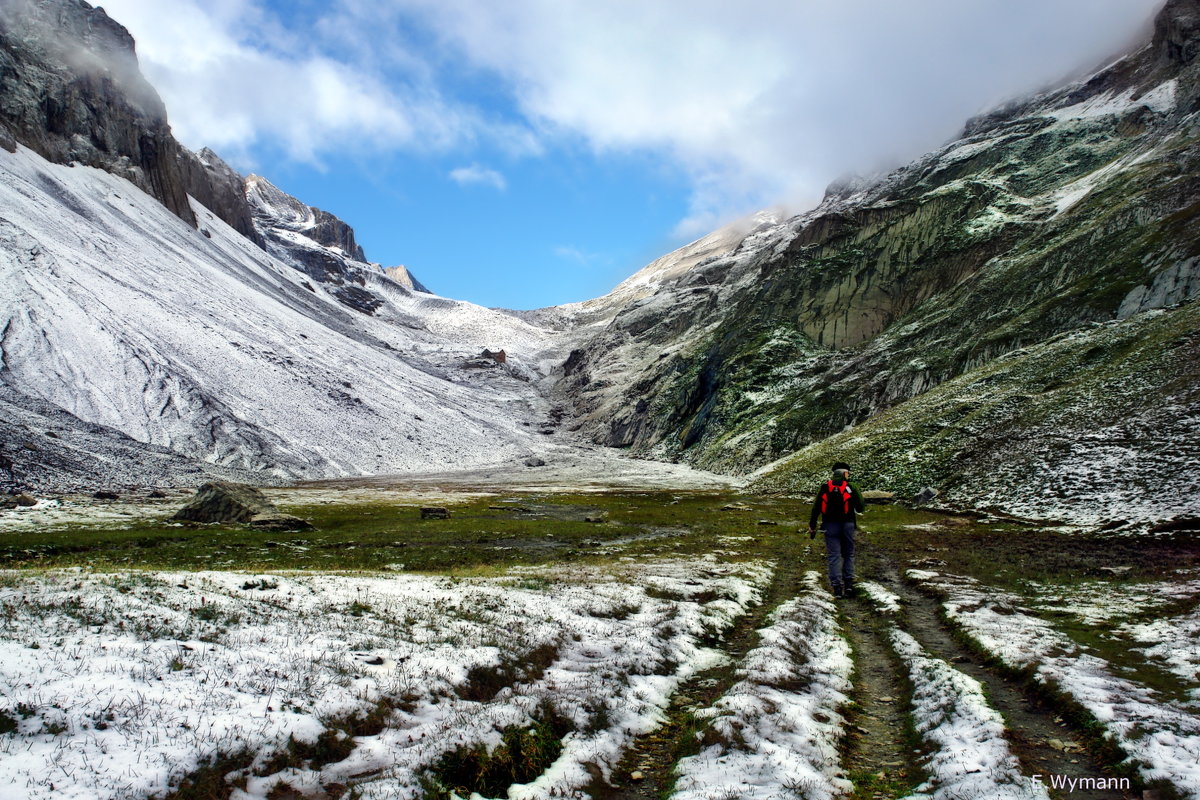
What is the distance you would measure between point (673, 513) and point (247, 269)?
19632 centimetres

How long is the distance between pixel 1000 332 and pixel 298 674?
86408mm

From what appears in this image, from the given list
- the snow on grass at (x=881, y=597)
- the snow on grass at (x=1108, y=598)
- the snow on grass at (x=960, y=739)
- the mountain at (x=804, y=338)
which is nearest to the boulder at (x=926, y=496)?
the mountain at (x=804, y=338)

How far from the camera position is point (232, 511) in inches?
1628

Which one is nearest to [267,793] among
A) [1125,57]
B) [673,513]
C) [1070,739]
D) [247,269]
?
[1070,739]

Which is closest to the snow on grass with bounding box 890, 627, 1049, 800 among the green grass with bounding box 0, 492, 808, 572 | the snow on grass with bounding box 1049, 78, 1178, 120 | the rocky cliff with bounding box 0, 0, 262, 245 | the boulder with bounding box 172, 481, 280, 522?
the green grass with bounding box 0, 492, 808, 572

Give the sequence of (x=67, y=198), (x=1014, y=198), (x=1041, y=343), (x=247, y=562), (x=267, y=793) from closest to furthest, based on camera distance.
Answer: (x=267, y=793), (x=247, y=562), (x=1041, y=343), (x=1014, y=198), (x=67, y=198)

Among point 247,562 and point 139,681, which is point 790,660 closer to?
point 139,681

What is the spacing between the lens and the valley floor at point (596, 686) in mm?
7652

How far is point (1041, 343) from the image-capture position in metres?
64.8

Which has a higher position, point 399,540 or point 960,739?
point 960,739

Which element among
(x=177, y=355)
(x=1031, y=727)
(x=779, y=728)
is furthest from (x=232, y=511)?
(x=177, y=355)

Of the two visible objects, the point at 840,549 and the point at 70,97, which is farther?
the point at 70,97

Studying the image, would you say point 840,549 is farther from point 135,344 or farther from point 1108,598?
point 135,344

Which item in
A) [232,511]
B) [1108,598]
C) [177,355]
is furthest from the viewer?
[177,355]
